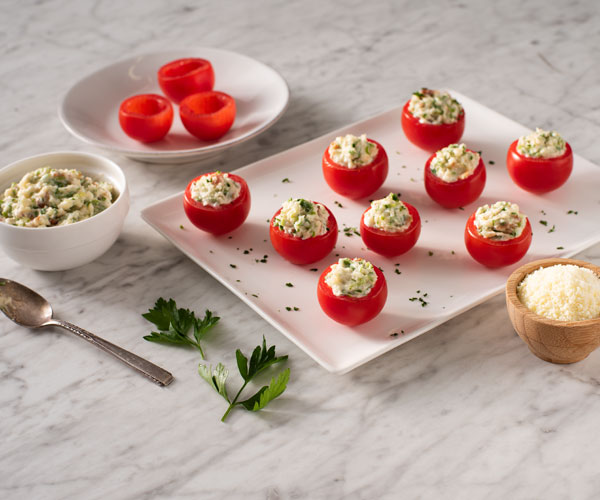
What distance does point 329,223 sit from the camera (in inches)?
105

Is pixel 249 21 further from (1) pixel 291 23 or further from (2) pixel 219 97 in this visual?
(2) pixel 219 97

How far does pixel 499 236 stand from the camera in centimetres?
253

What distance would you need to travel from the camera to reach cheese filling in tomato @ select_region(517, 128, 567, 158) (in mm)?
2895

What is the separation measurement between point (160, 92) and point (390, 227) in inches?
64.9

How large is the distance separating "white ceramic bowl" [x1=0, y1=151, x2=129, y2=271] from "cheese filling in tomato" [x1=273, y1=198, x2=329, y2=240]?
0.57 m

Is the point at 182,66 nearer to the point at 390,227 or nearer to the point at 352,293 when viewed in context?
the point at 390,227

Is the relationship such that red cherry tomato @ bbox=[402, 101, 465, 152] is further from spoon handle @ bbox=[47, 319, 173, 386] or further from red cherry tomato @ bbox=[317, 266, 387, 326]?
spoon handle @ bbox=[47, 319, 173, 386]

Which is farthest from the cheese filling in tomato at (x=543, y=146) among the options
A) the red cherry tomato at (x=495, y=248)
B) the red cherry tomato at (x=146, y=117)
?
the red cherry tomato at (x=146, y=117)

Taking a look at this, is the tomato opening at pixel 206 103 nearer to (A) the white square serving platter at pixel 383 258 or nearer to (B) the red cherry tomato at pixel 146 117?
(B) the red cherry tomato at pixel 146 117

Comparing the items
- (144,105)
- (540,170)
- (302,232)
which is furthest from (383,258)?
(144,105)

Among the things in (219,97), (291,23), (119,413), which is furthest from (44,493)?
(291,23)

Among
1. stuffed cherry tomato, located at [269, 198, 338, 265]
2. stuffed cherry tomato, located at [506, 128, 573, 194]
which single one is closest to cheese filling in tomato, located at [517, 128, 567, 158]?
stuffed cherry tomato, located at [506, 128, 573, 194]

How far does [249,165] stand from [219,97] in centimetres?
38

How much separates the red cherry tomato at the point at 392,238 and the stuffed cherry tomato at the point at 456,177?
0.79 ft
